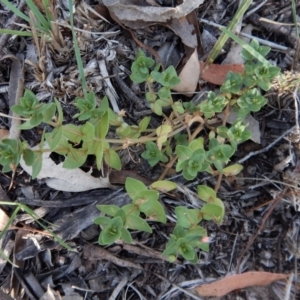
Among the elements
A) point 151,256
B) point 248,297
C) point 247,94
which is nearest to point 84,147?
point 151,256

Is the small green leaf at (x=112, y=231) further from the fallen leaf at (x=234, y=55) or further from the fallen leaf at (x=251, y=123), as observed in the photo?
the fallen leaf at (x=234, y=55)

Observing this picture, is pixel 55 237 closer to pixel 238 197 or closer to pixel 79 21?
pixel 238 197

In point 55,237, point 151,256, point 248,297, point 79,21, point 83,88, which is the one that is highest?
point 79,21

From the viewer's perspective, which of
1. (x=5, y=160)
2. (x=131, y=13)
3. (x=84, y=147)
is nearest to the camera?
(x=5, y=160)

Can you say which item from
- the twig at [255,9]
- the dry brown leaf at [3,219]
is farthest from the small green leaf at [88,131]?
the twig at [255,9]

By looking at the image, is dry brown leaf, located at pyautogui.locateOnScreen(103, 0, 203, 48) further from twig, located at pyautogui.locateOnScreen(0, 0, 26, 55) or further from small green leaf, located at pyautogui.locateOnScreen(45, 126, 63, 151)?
small green leaf, located at pyautogui.locateOnScreen(45, 126, 63, 151)

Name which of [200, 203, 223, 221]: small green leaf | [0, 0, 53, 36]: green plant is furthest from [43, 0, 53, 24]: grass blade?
[200, 203, 223, 221]: small green leaf
